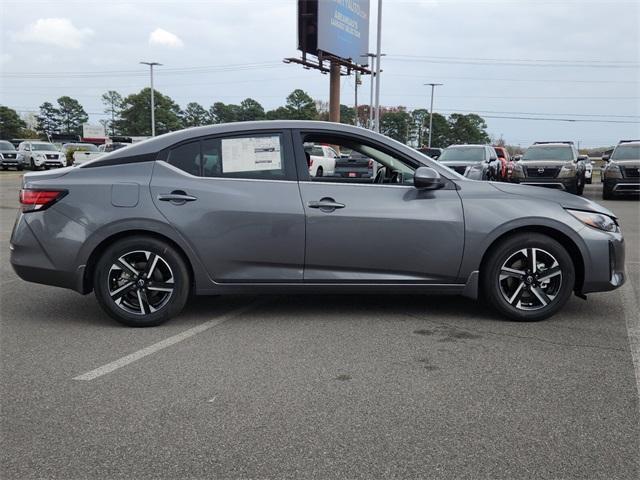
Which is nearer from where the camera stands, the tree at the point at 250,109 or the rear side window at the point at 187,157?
the rear side window at the point at 187,157

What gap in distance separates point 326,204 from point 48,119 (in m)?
131

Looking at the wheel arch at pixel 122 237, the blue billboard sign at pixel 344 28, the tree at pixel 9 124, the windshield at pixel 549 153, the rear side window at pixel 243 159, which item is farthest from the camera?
the tree at pixel 9 124

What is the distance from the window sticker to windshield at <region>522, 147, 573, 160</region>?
1600 centimetres

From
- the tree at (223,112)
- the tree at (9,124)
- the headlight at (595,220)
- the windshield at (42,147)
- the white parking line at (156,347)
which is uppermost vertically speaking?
the tree at (223,112)

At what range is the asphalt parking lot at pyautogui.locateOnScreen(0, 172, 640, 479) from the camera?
2.80m

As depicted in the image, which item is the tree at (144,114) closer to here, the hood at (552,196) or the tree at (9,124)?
the tree at (9,124)

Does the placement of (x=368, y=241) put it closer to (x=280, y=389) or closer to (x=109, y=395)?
(x=280, y=389)

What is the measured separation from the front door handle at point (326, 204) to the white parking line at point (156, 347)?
4.00 feet

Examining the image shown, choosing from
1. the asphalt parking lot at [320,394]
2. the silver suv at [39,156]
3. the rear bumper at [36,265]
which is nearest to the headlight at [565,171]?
the asphalt parking lot at [320,394]

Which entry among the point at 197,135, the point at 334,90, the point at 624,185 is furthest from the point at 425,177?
the point at 334,90

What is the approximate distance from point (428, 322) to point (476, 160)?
15.4 meters

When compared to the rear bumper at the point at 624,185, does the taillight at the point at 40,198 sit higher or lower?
higher

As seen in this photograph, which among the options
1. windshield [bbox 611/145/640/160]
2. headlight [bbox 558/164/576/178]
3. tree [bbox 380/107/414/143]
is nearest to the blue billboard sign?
windshield [bbox 611/145/640/160]

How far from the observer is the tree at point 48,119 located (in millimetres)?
121188
